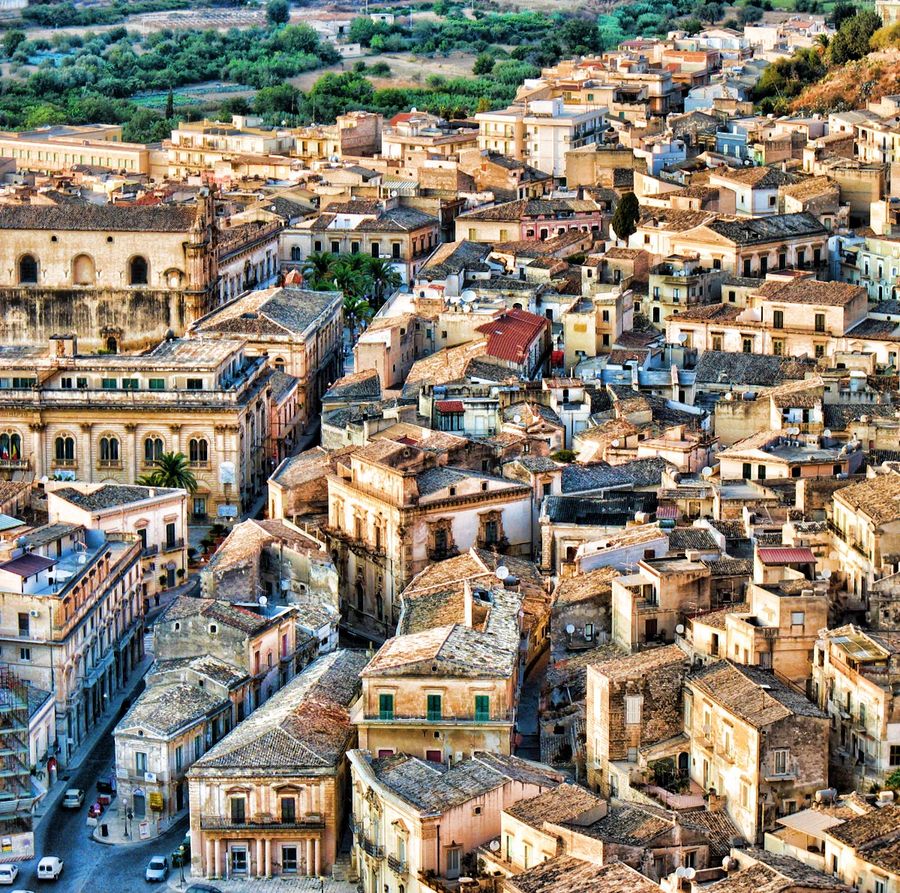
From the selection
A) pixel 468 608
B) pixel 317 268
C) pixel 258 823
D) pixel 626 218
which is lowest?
pixel 258 823

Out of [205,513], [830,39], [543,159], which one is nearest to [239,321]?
[205,513]

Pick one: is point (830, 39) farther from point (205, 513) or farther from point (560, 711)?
point (560, 711)

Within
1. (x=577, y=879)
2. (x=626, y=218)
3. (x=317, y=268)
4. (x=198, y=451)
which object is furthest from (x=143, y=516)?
(x=626, y=218)

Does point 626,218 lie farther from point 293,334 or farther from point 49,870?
point 49,870

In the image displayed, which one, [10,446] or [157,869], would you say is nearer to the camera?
[157,869]

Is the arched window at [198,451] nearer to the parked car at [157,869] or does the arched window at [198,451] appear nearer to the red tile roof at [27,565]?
the red tile roof at [27,565]

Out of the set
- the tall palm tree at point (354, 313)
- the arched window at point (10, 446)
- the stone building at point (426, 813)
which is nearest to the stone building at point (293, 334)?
the tall palm tree at point (354, 313)
